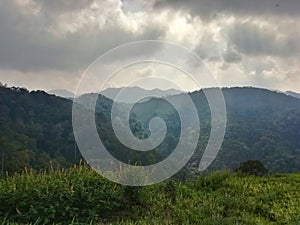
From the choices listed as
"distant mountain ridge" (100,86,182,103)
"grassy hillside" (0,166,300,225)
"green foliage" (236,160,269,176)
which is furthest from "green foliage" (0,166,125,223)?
"green foliage" (236,160,269,176)

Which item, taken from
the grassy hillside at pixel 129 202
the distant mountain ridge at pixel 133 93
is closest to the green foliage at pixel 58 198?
the grassy hillside at pixel 129 202

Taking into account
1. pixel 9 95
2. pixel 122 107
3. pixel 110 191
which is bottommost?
pixel 110 191

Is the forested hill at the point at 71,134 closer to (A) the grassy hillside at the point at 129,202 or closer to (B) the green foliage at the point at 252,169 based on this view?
(B) the green foliage at the point at 252,169

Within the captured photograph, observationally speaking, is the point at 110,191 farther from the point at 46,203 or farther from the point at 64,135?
the point at 64,135

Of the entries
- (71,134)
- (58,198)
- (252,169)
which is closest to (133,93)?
(58,198)

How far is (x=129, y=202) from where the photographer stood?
7.95 m

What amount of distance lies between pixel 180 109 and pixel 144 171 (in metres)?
4.37

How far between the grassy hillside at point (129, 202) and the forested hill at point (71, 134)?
690 cm

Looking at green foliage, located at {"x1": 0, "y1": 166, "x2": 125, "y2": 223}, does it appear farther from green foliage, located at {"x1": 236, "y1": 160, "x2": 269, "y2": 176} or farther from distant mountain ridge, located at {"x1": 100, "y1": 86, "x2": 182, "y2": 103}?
green foliage, located at {"x1": 236, "y1": 160, "x2": 269, "y2": 176}

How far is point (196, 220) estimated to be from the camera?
23.4ft

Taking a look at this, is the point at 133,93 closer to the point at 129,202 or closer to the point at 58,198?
the point at 129,202

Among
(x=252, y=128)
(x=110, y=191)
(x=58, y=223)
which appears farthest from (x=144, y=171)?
(x=252, y=128)

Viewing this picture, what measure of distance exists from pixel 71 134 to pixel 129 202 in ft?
113

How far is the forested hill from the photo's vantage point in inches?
1265
